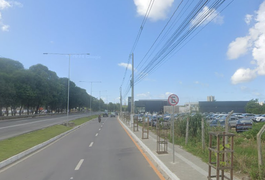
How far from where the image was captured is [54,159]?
8953mm

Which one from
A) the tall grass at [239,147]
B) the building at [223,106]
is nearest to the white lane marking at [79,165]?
the tall grass at [239,147]

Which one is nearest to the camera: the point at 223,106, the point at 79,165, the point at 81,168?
the point at 81,168

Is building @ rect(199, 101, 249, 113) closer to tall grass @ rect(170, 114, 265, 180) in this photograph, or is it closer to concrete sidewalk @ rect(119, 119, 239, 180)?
tall grass @ rect(170, 114, 265, 180)

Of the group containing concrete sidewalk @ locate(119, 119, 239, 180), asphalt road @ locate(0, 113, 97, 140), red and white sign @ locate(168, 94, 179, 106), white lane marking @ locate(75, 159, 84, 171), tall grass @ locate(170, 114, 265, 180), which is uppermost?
red and white sign @ locate(168, 94, 179, 106)

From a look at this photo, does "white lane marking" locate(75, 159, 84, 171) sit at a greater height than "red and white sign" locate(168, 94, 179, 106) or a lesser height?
lesser

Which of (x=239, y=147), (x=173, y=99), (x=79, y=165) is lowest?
(x=79, y=165)

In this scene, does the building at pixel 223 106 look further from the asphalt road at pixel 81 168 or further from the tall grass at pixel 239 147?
the asphalt road at pixel 81 168

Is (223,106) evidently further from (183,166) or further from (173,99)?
(183,166)

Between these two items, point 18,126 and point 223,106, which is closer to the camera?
point 18,126

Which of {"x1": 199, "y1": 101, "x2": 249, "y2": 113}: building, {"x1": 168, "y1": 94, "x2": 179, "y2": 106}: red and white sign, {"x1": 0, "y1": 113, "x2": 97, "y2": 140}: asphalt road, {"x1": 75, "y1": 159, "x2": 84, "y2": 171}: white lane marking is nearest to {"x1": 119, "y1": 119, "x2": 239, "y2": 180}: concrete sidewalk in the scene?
{"x1": 168, "y1": 94, "x2": 179, "y2": 106}: red and white sign

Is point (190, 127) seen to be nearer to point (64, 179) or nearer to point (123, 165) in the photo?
point (123, 165)

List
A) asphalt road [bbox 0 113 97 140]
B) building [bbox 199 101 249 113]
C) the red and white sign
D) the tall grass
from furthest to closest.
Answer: building [bbox 199 101 249 113]
asphalt road [bbox 0 113 97 140]
the red and white sign
the tall grass

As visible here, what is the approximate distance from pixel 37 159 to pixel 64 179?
3570mm

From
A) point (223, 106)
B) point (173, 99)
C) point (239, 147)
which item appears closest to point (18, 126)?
point (173, 99)
